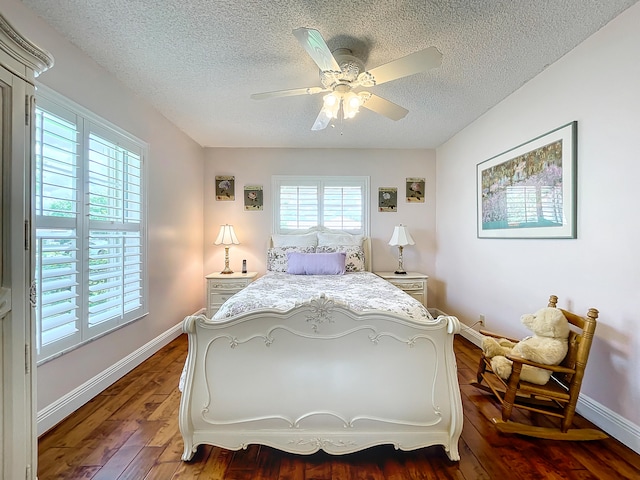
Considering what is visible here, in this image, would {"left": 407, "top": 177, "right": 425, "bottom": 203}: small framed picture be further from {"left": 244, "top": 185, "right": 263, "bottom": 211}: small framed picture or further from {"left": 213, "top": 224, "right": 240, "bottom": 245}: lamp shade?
{"left": 213, "top": 224, "right": 240, "bottom": 245}: lamp shade

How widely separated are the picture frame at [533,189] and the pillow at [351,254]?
137cm

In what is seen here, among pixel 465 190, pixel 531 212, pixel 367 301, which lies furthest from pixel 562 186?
pixel 367 301

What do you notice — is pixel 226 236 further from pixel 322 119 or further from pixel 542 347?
pixel 542 347

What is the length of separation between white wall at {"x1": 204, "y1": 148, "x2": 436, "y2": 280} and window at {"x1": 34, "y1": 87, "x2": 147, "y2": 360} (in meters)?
1.45

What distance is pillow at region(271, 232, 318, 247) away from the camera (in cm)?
389

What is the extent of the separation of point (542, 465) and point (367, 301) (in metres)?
1.22

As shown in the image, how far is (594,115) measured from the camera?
6.09 feet

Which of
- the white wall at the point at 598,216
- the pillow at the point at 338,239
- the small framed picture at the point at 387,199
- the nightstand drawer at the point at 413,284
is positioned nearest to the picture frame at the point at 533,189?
the white wall at the point at 598,216

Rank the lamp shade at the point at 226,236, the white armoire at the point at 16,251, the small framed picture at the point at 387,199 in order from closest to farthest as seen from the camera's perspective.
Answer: the white armoire at the point at 16,251
the lamp shade at the point at 226,236
the small framed picture at the point at 387,199

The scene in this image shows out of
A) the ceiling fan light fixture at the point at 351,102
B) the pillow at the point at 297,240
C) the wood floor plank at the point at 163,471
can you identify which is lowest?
the wood floor plank at the point at 163,471

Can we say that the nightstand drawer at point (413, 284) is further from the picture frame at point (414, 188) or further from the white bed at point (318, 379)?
the white bed at point (318, 379)

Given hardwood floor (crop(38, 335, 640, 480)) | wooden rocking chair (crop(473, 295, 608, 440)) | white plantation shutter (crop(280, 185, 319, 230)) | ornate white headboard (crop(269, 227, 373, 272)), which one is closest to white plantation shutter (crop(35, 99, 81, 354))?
hardwood floor (crop(38, 335, 640, 480))

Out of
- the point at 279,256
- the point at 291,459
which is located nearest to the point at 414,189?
the point at 279,256

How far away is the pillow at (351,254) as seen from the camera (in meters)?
3.64
